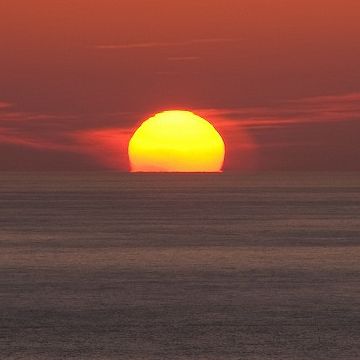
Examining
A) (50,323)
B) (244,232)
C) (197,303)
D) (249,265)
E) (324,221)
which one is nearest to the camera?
(50,323)

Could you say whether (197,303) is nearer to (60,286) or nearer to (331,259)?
(60,286)

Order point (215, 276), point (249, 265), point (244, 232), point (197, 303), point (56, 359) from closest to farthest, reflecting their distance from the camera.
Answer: point (56, 359) → point (197, 303) → point (215, 276) → point (249, 265) → point (244, 232)

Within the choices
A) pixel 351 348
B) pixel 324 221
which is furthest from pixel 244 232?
pixel 351 348

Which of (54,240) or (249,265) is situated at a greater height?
(54,240)

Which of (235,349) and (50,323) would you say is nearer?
(235,349)

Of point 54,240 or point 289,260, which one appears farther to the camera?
point 54,240

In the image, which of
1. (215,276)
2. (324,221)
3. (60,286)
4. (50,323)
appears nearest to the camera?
(50,323)

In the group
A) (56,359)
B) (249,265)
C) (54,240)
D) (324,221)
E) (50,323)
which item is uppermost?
(324,221)

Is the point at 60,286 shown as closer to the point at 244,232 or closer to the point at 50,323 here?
the point at 50,323

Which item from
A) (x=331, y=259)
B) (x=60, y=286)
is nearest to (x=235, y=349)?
(x=60, y=286)
